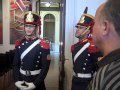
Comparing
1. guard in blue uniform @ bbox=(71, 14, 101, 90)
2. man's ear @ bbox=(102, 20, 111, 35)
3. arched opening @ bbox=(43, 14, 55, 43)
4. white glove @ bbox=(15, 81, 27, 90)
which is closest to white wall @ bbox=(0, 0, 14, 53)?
guard in blue uniform @ bbox=(71, 14, 101, 90)

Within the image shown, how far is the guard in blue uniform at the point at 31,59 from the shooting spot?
9.36ft

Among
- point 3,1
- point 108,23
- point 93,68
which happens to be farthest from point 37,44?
point 3,1

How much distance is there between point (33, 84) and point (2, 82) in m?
2.18

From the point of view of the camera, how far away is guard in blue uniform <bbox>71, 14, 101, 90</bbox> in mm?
2953

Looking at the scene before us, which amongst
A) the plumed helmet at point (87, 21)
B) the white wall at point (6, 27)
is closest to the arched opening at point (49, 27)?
the white wall at point (6, 27)

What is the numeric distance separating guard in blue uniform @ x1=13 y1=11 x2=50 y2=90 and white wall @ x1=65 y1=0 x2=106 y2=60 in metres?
0.89

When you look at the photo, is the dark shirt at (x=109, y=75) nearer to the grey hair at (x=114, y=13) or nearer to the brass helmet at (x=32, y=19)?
the grey hair at (x=114, y=13)

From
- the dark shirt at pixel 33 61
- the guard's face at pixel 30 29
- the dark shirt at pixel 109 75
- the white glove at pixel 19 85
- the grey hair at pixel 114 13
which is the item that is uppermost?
the grey hair at pixel 114 13

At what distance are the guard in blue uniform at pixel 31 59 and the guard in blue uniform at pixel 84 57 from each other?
34cm

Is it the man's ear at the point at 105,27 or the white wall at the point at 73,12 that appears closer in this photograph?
the man's ear at the point at 105,27

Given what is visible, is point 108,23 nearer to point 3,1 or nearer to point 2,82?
point 2,82

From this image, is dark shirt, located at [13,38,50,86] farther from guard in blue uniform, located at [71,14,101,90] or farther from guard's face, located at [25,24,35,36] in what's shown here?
guard in blue uniform, located at [71,14,101,90]

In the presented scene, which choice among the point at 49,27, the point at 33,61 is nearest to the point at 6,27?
the point at 33,61

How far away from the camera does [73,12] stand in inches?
149
